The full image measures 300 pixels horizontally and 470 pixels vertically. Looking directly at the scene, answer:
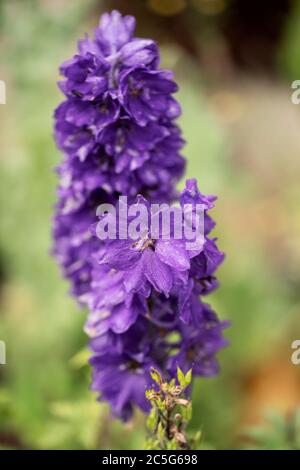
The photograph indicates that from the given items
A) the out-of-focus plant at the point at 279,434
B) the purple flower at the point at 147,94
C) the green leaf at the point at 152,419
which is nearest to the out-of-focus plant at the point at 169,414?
the green leaf at the point at 152,419

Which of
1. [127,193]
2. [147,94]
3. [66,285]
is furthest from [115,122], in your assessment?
[66,285]

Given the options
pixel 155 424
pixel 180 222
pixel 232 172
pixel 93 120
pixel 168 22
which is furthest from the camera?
pixel 168 22

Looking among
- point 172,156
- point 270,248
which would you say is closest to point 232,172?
point 270,248

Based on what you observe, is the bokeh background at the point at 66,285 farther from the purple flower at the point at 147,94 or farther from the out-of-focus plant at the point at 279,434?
the purple flower at the point at 147,94

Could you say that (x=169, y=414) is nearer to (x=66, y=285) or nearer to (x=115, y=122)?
(x=115, y=122)

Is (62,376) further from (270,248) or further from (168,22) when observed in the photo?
(168,22)

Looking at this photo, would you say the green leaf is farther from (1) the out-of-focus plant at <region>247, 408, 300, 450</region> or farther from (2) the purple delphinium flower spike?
(2) the purple delphinium flower spike
